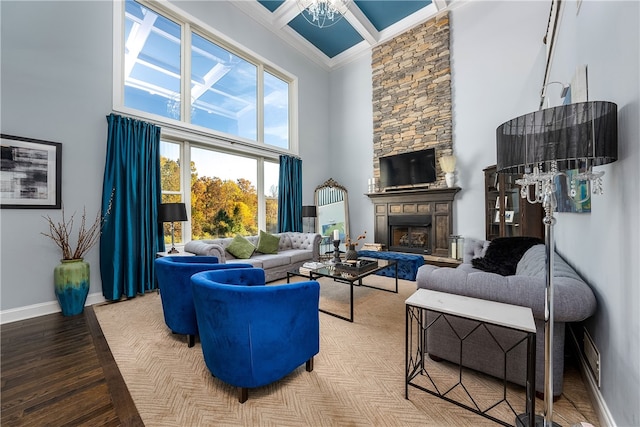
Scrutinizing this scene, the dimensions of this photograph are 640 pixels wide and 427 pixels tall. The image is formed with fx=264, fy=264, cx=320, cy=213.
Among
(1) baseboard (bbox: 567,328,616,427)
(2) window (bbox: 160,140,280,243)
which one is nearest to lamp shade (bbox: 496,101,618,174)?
(1) baseboard (bbox: 567,328,616,427)

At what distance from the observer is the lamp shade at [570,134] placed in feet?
3.57

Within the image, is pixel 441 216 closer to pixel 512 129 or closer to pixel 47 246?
pixel 512 129

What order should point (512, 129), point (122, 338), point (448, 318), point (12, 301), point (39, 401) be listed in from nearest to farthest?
1. point (512, 129)
2. point (39, 401)
3. point (448, 318)
4. point (122, 338)
5. point (12, 301)

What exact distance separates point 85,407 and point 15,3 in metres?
4.20

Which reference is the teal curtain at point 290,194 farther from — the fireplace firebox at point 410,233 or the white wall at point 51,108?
the white wall at point 51,108

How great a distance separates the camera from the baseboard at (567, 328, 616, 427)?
4.28ft

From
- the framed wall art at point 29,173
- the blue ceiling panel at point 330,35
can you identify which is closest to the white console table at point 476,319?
the framed wall art at point 29,173

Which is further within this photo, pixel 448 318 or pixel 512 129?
pixel 448 318

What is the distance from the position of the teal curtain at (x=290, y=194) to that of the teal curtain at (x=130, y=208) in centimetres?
245

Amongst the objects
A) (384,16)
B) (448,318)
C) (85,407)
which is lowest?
(85,407)

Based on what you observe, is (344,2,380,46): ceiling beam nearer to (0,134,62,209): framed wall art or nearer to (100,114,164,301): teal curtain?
(100,114,164,301): teal curtain

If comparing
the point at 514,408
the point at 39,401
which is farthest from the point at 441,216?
the point at 39,401

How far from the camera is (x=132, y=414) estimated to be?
1.51 metres

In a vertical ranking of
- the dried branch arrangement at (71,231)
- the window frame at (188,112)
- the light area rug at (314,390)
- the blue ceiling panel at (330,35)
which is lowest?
the light area rug at (314,390)
